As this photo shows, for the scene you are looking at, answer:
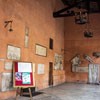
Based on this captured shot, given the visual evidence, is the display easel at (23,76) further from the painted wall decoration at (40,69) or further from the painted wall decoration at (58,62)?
the painted wall decoration at (58,62)

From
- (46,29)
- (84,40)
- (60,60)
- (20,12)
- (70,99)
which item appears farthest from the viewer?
(84,40)

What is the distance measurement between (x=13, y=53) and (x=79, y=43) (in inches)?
358

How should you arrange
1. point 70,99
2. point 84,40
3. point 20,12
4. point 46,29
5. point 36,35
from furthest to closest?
point 84,40
point 46,29
point 36,35
point 20,12
point 70,99

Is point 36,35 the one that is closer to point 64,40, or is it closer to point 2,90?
point 2,90

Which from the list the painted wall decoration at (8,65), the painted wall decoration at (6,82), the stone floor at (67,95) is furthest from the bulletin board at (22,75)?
the stone floor at (67,95)

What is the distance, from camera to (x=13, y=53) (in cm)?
798

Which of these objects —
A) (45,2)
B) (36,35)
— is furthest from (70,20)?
(36,35)

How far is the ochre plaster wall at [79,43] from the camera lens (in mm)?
16031

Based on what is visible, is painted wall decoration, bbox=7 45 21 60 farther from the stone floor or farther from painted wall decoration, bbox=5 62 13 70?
the stone floor

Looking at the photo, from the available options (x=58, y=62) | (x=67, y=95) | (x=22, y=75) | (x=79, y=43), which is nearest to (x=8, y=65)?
(x=22, y=75)

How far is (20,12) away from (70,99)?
381 cm

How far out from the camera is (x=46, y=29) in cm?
1180

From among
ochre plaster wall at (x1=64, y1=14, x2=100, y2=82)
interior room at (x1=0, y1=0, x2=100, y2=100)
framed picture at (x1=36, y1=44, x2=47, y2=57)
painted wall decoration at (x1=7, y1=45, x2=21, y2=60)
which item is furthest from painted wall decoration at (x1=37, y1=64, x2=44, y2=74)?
ochre plaster wall at (x1=64, y1=14, x2=100, y2=82)

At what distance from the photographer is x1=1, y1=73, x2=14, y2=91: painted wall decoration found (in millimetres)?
7340
